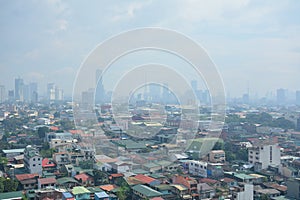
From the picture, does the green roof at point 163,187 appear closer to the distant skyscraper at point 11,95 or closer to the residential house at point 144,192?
the residential house at point 144,192

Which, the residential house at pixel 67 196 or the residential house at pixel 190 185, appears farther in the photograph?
the residential house at pixel 190 185

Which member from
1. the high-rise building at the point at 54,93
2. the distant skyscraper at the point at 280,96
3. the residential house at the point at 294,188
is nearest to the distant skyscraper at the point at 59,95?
the high-rise building at the point at 54,93

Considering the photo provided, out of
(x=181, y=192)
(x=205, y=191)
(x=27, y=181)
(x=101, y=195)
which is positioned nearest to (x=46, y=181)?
(x=27, y=181)

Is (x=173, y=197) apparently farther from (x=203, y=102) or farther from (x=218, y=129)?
(x=203, y=102)

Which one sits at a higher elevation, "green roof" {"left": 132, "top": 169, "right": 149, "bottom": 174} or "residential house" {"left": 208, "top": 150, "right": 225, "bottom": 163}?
"residential house" {"left": 208, "top": 150, "right": 225, "bottom": 163}

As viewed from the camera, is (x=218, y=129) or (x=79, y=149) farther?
(x=218, y=129)

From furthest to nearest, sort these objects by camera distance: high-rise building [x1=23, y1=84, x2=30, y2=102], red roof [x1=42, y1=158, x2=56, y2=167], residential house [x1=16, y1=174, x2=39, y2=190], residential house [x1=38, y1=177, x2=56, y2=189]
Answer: high-rise building [x1=23, y1=84, x2=30, y2=102] → red roof [x1=42, y1=158, x2=56, y2=167] → residential house [x1=16, y1=174, x2=39, y2=190] → residential house [x1=38, y1=177, x2=56, y2=189]

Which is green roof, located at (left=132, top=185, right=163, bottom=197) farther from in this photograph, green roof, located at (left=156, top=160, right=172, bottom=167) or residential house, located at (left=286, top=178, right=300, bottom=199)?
residential house, located at (left=286, top=178, right=300, bottom=199)

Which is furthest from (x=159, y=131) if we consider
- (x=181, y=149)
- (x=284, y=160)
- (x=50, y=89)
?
(x=50, y=89)

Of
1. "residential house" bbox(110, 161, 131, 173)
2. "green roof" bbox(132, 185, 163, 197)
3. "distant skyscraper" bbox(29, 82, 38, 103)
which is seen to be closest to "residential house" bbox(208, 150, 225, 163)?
"residential house" bbox(110, 161, 131, 173)
